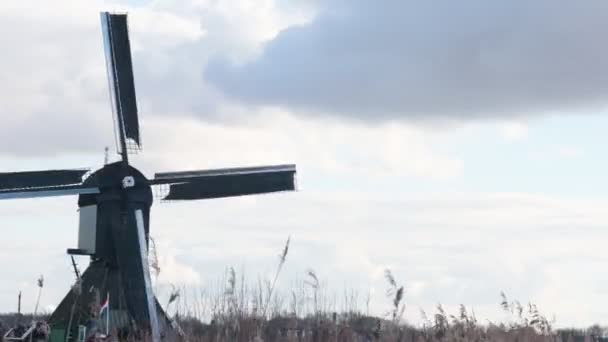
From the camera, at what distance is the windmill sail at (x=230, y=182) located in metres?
41.1

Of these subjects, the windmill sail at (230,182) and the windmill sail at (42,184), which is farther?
the windmill sail at (230,182)

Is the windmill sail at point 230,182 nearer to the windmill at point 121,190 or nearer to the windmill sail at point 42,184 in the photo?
the windmill at point 121,190

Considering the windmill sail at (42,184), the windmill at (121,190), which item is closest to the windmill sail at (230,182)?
the windmill at (121,190)

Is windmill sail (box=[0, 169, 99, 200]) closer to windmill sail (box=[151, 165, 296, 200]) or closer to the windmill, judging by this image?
the windmill

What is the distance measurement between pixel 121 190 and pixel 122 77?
11.9ft

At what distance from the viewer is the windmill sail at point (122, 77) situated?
132ft

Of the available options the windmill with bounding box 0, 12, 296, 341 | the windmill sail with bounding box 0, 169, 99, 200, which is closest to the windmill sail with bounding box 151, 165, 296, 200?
the windmill with bounding box 0, 12, 296, 341

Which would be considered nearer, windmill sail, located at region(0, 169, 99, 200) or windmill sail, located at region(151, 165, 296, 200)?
windmill sail, located at region(0, 169, 99, 200)

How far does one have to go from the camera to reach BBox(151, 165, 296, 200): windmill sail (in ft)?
135

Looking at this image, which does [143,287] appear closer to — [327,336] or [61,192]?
[61,192]

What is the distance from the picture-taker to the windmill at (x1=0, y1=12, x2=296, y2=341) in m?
38.8

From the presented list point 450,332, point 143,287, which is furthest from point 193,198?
point 450,332

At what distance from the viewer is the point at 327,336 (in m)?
14.1

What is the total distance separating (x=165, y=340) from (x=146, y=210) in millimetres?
26139
